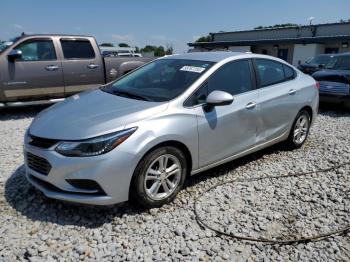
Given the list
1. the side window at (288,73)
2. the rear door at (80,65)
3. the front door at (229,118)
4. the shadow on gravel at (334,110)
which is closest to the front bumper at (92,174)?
the front door at (229,118)

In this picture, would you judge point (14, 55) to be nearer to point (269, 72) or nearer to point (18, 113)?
point (18, 113)

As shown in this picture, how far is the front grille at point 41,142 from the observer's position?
3.06m

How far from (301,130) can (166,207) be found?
296cm

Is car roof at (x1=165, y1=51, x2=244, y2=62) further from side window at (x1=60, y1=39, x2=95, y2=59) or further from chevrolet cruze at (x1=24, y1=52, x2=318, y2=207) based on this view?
side window at (x1=60, y1=39, x2=95, y2=59)

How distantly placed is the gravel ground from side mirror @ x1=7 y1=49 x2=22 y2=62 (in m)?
3.23

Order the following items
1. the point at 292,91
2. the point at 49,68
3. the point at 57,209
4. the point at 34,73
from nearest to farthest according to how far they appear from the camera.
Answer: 1. the point at 57,209
2. the point at 292,91
3. the point at 34,73
4. the point at 49,68

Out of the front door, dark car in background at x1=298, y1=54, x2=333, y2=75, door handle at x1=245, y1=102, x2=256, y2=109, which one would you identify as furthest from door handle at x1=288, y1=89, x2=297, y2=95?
dark car in background at x1=298, y1=54, x2=333, y2=75

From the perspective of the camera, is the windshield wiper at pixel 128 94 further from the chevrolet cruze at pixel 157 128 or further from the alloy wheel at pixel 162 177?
the alloy wheel at pixel 162 177

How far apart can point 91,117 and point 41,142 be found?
1.72ft

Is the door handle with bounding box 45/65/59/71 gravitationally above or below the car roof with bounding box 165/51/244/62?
below

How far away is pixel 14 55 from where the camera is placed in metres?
6.92

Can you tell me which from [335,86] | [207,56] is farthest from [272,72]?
[335,86]

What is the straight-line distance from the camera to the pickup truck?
7031mm

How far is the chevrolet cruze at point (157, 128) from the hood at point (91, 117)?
1 centimetres
